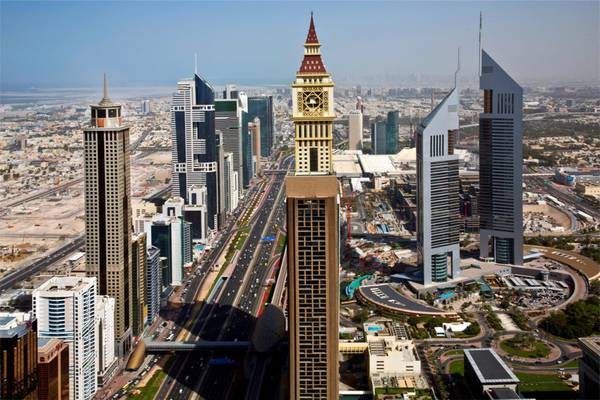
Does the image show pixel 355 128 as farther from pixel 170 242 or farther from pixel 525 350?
pixel 525 350

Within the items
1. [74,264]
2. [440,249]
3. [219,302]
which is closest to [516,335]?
[440,249]

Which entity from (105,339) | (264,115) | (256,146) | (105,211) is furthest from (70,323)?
(264,115)

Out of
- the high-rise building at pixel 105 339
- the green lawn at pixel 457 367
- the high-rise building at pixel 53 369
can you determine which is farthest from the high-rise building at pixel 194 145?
the high-rise building at pixel 53 369

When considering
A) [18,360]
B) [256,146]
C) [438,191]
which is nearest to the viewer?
[18,360]

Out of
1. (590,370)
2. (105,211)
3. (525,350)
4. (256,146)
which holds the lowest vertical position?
(525,350)

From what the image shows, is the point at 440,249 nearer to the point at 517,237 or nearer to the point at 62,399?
the point at 517,237

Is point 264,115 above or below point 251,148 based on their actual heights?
above

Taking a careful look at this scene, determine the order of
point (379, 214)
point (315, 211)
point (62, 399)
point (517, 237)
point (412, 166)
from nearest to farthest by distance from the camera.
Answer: point (315, 211)
point (62, 399)
point (517, 237)
point (379, 214)
point (412, 166)
